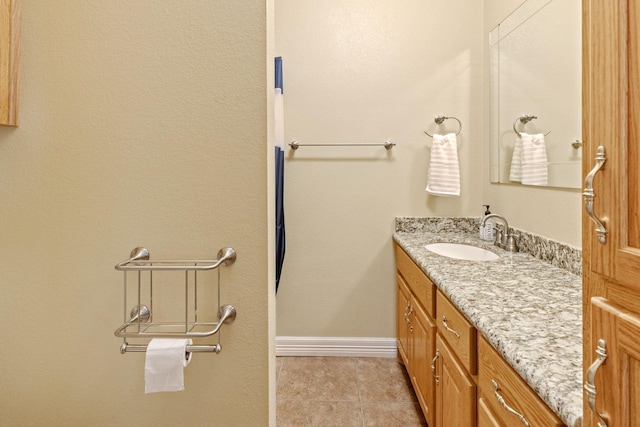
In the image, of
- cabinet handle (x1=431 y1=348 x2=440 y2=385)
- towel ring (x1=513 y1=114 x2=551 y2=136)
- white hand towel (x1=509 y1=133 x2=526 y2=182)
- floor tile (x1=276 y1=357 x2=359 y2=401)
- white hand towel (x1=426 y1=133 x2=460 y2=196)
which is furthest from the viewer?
white hand towel (x1=426 y1=133 x2=460 y2=196)

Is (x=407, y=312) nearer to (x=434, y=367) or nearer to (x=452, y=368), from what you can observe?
(x=434, y=367)

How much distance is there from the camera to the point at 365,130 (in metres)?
2.70

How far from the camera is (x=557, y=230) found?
5.87 ft

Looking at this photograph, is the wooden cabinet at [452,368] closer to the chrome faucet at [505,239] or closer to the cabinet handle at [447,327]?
the cabinet handle at [447,327]

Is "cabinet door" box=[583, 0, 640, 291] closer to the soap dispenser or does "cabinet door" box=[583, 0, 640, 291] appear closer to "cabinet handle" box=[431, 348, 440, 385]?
"cabinet handle" box=[431, 348, 440, 385]

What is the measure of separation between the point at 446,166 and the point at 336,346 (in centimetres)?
142

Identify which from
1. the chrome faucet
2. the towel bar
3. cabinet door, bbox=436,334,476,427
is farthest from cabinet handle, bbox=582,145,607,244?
the towel bar

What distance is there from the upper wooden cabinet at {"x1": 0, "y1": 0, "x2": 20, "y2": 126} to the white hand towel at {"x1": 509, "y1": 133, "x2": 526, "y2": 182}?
7.12 ft

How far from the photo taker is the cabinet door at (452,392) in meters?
1.24

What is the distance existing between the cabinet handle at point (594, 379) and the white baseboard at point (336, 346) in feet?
7.50

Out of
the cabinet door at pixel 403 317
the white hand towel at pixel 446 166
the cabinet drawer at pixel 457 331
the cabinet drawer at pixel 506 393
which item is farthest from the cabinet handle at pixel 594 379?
the white hand towel at pixel 446 166

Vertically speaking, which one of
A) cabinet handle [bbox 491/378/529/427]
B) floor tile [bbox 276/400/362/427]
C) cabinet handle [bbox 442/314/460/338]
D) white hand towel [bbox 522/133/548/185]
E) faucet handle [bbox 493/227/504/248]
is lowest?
floor tile [bbox 276/400/362/427]

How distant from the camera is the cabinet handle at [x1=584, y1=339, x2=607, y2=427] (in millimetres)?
535

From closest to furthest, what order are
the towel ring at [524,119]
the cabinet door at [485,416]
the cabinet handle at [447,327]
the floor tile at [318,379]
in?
the cabinet door at [485,416]
the cabinet handle at [447,327]
the towel ring at [524,119]
the floor tile at [318,379]
